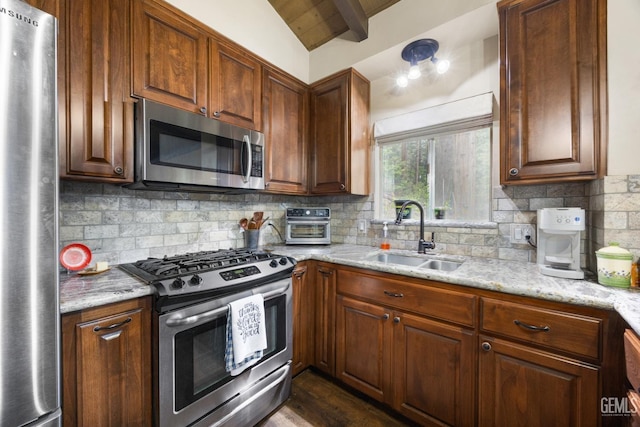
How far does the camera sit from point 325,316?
1.92 m

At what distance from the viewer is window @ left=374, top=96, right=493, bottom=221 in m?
1.96

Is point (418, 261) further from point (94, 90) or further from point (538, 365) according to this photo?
point (94, 90)

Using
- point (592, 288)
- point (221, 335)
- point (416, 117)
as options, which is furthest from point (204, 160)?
point (592, 288)

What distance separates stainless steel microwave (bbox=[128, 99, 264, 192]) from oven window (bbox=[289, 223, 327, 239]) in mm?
609

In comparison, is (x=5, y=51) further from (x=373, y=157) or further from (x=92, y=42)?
(x=373, y=157)

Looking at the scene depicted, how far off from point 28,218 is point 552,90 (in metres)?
2.29

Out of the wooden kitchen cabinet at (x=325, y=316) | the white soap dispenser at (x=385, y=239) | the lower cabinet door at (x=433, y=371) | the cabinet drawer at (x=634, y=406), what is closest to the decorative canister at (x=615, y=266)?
the cabinet drawer at (x=634, y=406)

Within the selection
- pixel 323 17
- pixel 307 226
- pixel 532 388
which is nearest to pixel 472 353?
pixel 532 388

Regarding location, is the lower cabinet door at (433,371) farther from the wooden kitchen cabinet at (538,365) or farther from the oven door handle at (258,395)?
the oven door handle at (258,395)

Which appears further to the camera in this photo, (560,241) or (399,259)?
(399,259)

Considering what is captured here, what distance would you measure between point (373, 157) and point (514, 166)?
47.6 inches

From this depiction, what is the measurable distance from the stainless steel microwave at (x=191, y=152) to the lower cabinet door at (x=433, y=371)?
1.39 meters

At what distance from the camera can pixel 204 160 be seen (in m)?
1.64

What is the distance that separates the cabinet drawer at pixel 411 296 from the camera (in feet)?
4.37
